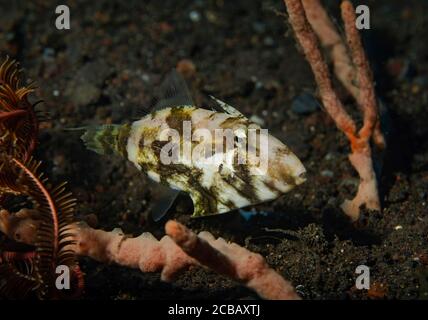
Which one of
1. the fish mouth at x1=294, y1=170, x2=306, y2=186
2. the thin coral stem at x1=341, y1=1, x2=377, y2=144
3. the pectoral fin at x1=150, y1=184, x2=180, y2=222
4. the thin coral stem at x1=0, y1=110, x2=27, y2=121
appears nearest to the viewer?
the fish mouth at x1=294, y1=170, x2=306, y2=186

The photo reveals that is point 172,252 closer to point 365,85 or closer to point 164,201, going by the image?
point 164,201

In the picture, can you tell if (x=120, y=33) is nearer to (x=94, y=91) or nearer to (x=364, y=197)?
(x=94, y=91)

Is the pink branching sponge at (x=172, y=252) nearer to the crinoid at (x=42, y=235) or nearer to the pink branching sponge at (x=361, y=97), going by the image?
the crinoid at (x=42, y=235)

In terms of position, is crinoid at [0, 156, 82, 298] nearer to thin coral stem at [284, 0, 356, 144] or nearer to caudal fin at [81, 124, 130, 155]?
caudal fin at [81, 124, 130, 155]

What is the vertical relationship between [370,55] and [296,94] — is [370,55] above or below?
above

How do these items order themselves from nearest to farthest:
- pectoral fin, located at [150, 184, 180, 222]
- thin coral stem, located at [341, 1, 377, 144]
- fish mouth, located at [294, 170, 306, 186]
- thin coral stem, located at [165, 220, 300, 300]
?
1. thin coral stem, located at [165, 220, 300, 300]
2. fish mouth, located at [294, 170, 306, 186]
3. pectoral fin, located at [150, 184, 180, 222]
4. thin coral stem, located at [341, 1, 377, 144]

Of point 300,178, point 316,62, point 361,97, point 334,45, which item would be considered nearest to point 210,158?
point 300,178

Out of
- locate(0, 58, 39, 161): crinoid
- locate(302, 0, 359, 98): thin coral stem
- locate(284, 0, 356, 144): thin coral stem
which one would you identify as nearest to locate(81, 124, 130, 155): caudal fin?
locate(0, 58, 39, 161): crinoid
